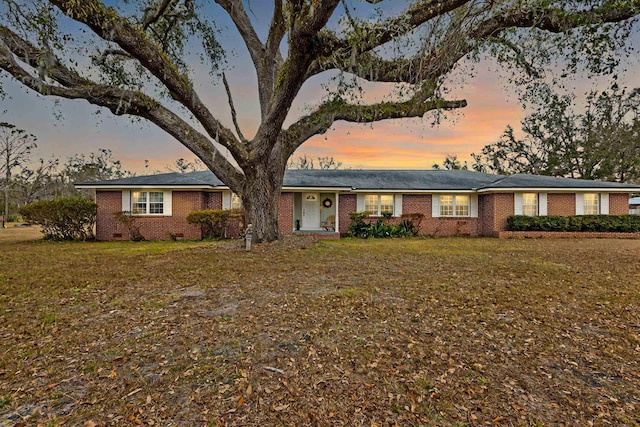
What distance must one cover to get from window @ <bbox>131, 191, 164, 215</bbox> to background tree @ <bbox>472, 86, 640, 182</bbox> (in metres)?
30.9

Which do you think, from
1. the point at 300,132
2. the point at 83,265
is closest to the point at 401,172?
the point at 300,132

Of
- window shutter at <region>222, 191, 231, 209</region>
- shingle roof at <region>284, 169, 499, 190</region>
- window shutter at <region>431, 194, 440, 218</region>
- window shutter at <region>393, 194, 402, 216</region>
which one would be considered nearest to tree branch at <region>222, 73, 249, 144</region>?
shingle roof at <region>284, 169, 499, 190</region>

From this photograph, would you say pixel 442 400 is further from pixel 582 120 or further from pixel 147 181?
pixel 582 120

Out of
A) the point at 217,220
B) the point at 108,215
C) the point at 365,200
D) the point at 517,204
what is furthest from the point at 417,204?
the point at 108,215

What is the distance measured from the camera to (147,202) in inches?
621

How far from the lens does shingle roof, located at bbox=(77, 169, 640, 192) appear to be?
52.0ft

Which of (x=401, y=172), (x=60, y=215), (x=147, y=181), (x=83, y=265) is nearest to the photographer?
(x=83, y=265)

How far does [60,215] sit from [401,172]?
18.7m

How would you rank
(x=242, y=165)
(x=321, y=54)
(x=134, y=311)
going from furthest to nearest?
(x=242, y=165), (x=321, y=54), (x=134, y=311)

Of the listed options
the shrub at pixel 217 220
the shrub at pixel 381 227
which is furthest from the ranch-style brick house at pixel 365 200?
the shrub at pixel 217 220

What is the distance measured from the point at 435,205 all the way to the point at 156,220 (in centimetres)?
1499

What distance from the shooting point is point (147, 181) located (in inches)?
624

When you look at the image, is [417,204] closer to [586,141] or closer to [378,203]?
[378,203]

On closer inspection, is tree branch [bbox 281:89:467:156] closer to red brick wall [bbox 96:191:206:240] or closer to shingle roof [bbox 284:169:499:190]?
shingle roof [bbox 284:169:499:190]
